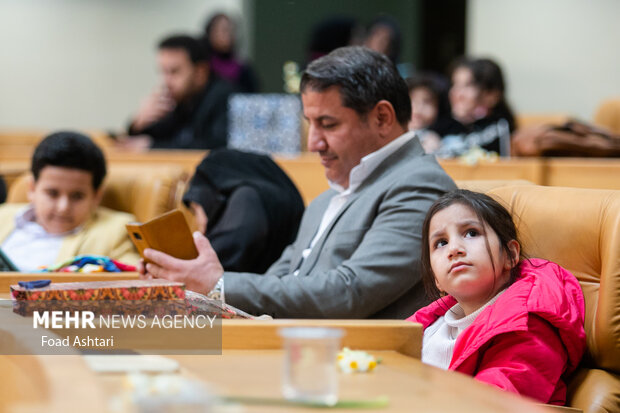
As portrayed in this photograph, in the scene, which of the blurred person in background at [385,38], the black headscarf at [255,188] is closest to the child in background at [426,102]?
the blurred person in background at [385,38]

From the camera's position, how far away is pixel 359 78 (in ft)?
7.46

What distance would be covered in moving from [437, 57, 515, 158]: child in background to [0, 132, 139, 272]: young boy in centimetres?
199

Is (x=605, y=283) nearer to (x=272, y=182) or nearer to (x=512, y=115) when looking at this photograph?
(x=272, y=182)

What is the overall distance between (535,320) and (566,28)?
18.3 ft

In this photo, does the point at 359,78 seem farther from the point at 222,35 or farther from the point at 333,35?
the point at 222,35

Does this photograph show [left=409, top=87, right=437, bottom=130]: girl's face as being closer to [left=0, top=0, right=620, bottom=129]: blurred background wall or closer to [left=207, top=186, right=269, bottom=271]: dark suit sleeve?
[left=207, top=186, right=269, bottom=271]: dark suit sleeve

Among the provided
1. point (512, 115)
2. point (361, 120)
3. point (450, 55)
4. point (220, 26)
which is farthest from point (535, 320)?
point (450, 55)

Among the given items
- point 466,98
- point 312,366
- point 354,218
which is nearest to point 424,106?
point 466,98

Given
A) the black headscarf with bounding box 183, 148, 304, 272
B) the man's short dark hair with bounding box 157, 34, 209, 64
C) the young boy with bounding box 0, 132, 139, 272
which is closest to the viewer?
the black headscarf with bounding box 183, 148, 304, 272

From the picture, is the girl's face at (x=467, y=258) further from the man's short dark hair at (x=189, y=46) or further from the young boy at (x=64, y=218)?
the man's short dark hair at (x=189, y=46)

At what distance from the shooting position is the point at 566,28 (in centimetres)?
669

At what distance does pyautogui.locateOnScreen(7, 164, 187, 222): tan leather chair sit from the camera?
329 centimetres

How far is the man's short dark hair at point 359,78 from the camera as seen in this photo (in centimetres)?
227

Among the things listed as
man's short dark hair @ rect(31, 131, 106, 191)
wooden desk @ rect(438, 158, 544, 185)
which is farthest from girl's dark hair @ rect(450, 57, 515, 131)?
man's short dark hair @ rect(31, 131, 106, 191)
